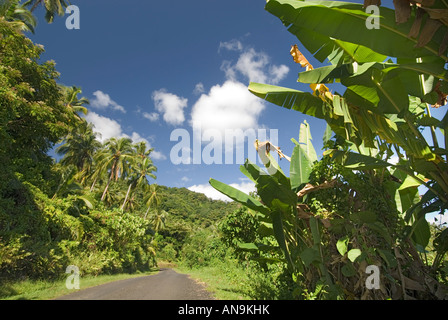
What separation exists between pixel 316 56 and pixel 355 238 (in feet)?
9.43

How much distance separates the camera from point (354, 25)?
117 inches

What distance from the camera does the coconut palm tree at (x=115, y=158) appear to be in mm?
23925

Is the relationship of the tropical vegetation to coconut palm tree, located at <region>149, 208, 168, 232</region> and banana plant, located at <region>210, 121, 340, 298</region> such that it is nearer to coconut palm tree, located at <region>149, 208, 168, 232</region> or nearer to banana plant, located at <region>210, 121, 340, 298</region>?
banana plant, located at <region>210, 121, 340, 298</region>

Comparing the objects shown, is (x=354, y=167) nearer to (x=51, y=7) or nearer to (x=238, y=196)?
(x=238, y=196)

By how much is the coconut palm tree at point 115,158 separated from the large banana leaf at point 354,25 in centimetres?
2374

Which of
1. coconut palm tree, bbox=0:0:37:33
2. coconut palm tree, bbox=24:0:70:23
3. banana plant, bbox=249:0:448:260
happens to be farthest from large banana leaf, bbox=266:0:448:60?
coconut palm tree, bbox=24:0:70:23

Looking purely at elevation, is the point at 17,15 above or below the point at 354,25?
above

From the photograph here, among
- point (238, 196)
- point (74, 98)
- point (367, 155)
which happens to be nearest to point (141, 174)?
point (74, 98)

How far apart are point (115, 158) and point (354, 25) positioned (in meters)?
25.3

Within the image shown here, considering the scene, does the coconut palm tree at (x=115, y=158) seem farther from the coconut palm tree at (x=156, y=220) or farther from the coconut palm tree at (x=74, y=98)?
the coconut palm tree at (x=156, y=220)

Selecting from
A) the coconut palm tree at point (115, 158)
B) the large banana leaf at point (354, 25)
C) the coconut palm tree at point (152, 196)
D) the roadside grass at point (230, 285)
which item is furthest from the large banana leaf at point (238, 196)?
the coconut palm tree at point (152, 196)

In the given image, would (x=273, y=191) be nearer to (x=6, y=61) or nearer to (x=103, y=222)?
(x=6, y=61)

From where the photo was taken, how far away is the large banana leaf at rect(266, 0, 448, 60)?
2.85 metres

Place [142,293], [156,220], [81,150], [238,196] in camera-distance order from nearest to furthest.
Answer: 1. [238,196]
2. [142,293]
3. [81,150]
4. [156,220]
